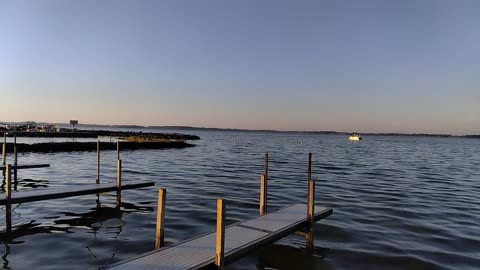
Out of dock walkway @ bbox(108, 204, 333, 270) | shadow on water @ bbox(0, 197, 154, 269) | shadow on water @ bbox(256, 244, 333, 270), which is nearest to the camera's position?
dock walkway @ bbox(108, 204, 333, 270)

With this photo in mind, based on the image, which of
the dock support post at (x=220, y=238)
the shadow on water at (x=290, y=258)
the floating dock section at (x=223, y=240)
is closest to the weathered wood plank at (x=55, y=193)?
the floating dock section at (x=223, y=240)

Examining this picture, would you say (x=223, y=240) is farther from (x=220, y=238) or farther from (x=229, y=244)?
(x=229, y=244)

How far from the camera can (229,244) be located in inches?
370

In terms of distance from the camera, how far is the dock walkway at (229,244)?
792cm

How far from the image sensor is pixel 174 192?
2088cm

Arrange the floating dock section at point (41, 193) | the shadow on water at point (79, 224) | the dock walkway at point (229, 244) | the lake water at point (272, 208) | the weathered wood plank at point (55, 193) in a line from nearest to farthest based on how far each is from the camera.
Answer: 1. the dock walkway at point (229, 244)
2. the lake water at point (272, 208)
3. the shadow on water at point (79, 224)
4. the floating dock section at point (41, 193)
5. the weathered wood plank at point (55, 193)

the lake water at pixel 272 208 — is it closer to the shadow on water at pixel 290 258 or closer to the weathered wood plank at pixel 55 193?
the shadow on water at pixel 290 258

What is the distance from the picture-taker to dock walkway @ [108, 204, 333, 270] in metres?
7.92

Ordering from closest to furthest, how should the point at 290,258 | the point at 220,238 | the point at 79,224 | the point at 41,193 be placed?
the point at 220,238
the point at 290,258
the point at 79,224
the point at 41,193

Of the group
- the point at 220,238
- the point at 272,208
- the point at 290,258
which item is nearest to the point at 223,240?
the point at 220,238

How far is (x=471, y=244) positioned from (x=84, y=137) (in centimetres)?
8230

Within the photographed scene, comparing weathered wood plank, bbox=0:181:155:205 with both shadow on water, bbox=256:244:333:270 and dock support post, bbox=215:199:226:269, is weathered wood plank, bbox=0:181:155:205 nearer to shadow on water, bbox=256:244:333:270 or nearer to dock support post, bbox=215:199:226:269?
shadow on water, bbox=256:244:333:270

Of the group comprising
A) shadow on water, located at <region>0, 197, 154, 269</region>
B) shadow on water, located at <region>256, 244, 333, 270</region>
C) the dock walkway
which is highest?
Result: the dock walkway

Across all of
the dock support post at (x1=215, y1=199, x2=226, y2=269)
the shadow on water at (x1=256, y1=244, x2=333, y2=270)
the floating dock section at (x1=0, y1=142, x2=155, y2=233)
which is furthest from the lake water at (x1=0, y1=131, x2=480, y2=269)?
the dock support post at (x1=215, y1=199, x2=226, y2=269)
